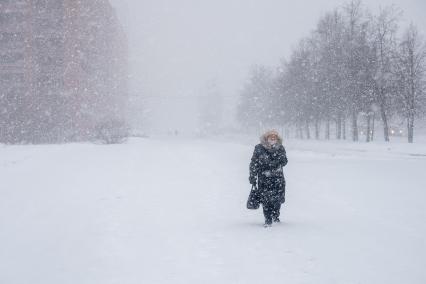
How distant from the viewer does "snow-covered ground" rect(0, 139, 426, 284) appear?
5.87 meters

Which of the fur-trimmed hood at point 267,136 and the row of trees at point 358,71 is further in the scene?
the row of trees at point 358,71

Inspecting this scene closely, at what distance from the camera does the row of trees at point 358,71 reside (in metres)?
37.6

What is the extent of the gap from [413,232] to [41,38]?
165ft

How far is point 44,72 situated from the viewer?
49.9 metres

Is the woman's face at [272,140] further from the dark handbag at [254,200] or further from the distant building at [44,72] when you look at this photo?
the distant building at [44,72]

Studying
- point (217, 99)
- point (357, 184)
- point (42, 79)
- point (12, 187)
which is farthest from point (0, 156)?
point (217, 99)

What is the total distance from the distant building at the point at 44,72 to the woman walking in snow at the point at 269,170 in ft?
133

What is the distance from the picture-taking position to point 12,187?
13.1 m

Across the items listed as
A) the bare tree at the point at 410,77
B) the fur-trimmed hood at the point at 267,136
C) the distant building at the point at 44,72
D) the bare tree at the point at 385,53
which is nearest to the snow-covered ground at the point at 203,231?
the fur-trimmed hood at the point at 267,136

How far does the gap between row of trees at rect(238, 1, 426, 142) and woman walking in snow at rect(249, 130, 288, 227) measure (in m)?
31.4

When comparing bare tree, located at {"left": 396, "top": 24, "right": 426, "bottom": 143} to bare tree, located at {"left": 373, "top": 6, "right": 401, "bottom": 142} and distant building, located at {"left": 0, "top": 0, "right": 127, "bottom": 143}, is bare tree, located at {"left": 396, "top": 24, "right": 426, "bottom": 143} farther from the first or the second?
distant building, located at {"left": 0, "top": 0, "right": 127, "bottom": 143}

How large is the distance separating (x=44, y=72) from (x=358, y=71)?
33816mm

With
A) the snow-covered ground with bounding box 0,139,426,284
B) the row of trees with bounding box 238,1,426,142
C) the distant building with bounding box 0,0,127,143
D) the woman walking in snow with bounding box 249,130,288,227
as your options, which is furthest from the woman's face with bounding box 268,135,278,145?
the distant building with bounding box 0,0,127,143

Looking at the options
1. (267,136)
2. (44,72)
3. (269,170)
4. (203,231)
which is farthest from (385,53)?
(44,72)
